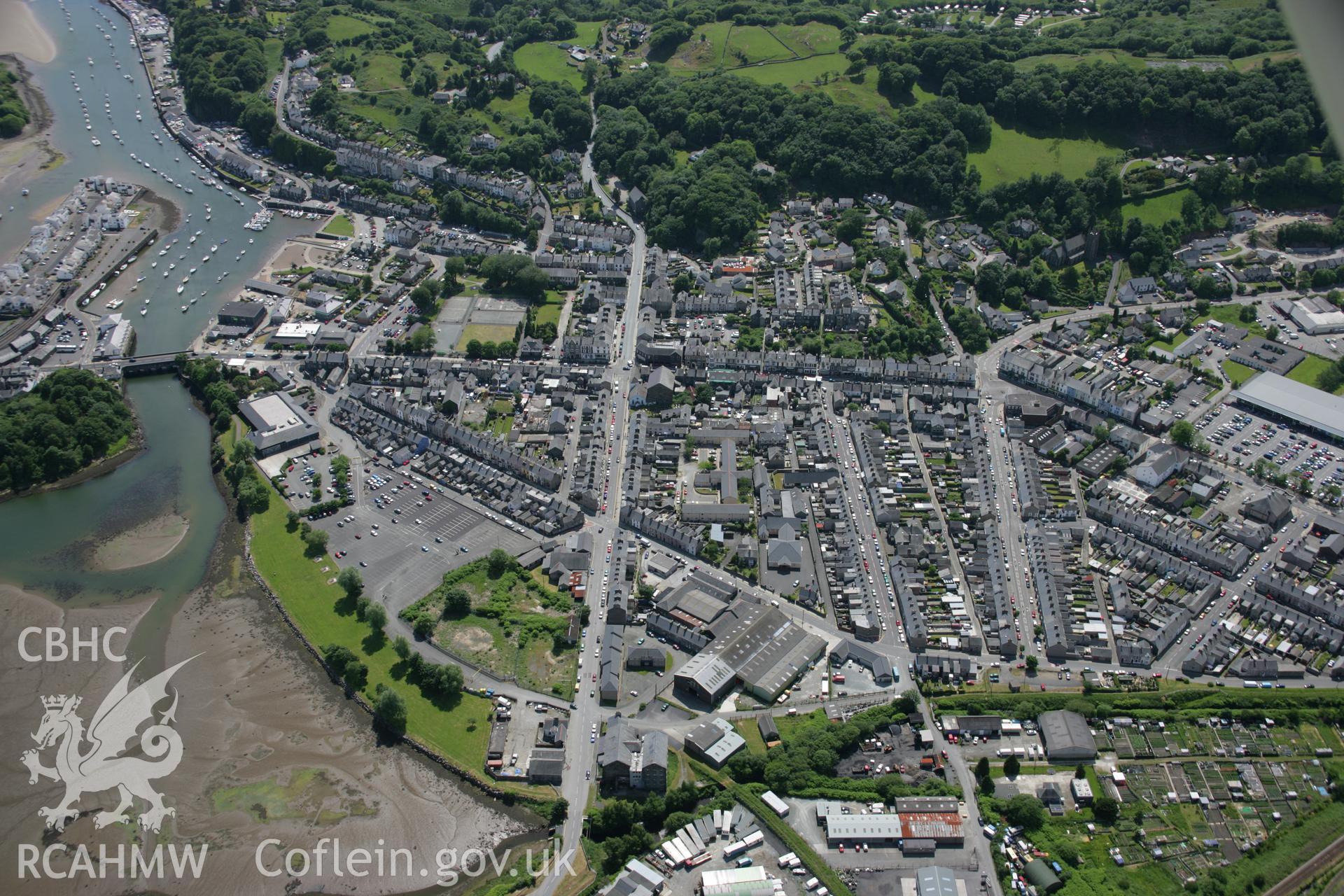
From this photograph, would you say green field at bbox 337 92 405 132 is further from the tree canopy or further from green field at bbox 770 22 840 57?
the tree canopy

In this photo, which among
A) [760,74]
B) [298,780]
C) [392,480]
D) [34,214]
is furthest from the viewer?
[760,74]

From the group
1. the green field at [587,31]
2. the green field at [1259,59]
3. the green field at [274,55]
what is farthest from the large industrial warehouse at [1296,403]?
the green field at [274,55]

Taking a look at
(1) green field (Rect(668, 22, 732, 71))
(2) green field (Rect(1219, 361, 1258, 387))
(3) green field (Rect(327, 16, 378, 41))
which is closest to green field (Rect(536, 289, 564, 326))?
(1) green field (Rect(668, 22, 732, 71))

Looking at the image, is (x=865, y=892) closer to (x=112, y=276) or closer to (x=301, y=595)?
(x=301, y=595)

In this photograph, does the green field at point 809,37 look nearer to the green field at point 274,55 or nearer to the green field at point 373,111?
the green field at point 373,111

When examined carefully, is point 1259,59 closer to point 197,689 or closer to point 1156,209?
point 1156,209

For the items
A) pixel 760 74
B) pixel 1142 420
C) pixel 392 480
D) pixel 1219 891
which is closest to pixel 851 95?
pixel 760 74

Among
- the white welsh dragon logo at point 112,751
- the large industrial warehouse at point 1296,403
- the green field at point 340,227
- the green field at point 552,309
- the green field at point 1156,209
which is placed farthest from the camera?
the green field at point 340,227
